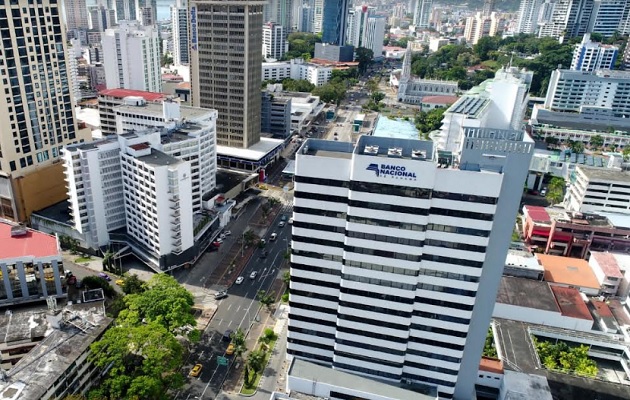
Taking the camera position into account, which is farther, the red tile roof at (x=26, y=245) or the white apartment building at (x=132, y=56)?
the white apartment building at (x=132, y=56)

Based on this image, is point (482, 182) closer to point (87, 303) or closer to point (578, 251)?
point (87, 303)

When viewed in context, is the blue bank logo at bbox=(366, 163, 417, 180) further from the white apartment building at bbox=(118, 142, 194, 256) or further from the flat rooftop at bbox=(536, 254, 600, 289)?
the flat rooftop at bbox=(536, 254, 600, 289)

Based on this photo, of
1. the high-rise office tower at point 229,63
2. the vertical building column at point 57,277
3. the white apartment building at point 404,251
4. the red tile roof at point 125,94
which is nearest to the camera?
the white apartment building at point 404,251

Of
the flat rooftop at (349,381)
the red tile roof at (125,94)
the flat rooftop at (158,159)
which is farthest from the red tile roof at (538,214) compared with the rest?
the red tile roof at (125,94)

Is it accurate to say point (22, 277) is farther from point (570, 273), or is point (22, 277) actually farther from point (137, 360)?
point (570, 273)

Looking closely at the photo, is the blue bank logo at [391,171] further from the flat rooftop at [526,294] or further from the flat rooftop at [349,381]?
the flat rooftop at [526,294]

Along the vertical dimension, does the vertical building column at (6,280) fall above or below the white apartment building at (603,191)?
below

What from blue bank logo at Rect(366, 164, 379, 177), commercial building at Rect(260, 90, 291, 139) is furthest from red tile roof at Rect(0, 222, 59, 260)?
commercial building at Rect(260, 90, 291, 139)

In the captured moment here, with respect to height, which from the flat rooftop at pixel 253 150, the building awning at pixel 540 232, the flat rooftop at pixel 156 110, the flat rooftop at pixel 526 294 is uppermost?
the flat rooftop at pixel 156 110
